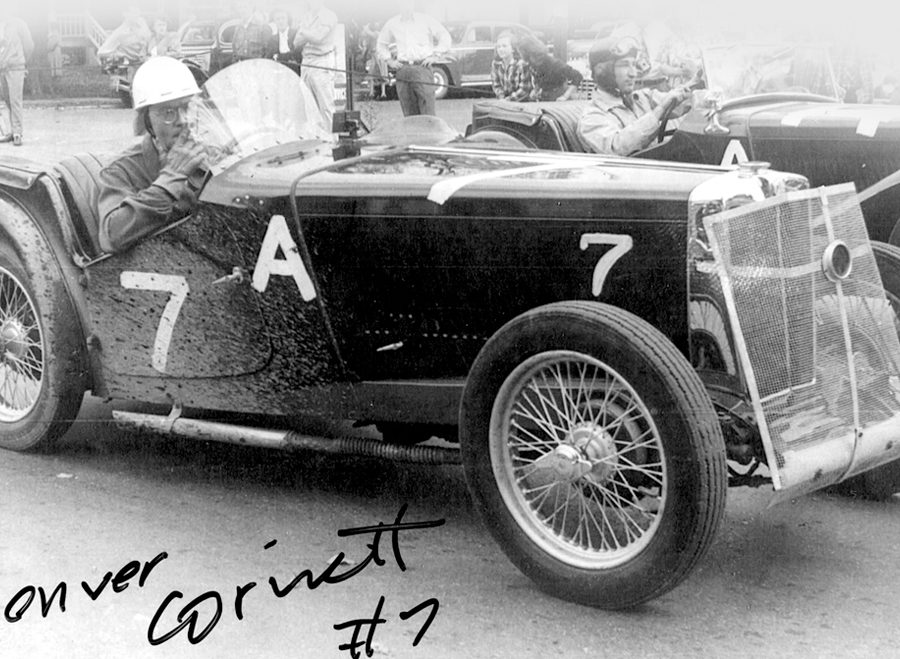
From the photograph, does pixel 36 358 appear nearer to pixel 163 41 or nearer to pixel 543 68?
pixel 543 68

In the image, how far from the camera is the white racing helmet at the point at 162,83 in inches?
189

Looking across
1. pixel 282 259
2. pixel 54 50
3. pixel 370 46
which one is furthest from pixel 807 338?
pixel 54 50

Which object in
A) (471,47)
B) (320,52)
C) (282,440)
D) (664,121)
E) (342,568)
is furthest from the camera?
(471,47)

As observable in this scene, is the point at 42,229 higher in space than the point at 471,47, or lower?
higher

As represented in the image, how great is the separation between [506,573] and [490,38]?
1471 cm

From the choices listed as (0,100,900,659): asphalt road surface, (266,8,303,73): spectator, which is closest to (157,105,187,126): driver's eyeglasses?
(0,100,900,659): asphalt road surface

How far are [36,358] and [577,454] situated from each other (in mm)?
2456

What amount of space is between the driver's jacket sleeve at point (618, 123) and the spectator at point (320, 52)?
1257mm

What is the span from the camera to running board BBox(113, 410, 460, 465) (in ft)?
13.8

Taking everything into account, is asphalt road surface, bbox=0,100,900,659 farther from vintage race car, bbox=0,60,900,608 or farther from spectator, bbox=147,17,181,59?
spectator, bbox=147,17,181,59

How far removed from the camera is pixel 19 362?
17.0 ft

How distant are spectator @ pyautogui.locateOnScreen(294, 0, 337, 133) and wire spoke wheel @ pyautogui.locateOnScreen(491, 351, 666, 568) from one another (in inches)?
72.4
